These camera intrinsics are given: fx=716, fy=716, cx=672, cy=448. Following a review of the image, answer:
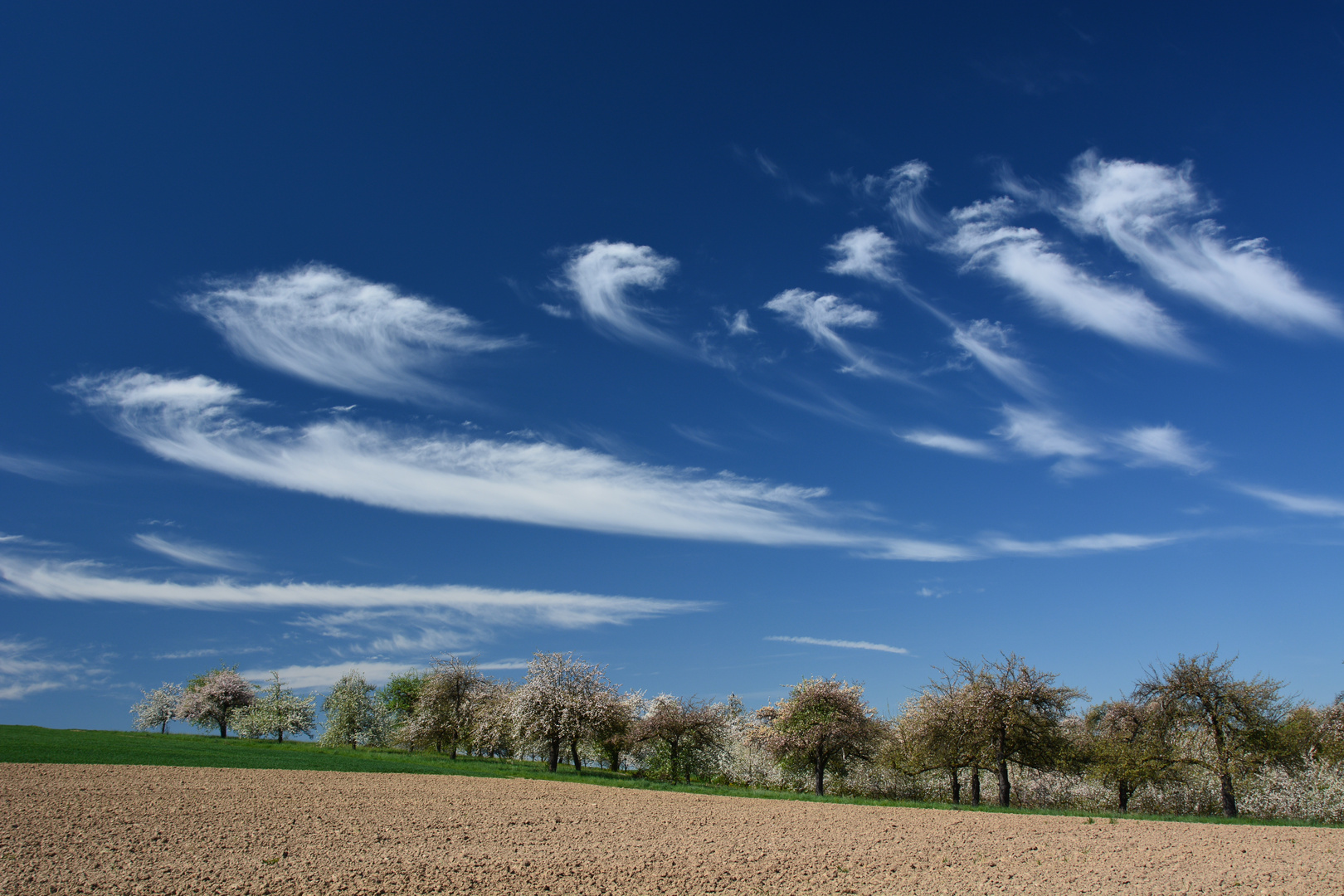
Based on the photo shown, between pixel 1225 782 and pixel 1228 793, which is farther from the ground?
pixel 1225 782

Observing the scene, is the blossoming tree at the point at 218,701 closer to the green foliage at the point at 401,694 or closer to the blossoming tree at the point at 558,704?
the green foliage at the point at 401,694

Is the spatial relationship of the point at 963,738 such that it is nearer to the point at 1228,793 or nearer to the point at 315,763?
the point at 1228,793

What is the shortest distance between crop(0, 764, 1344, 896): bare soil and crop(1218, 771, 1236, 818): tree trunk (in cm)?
905

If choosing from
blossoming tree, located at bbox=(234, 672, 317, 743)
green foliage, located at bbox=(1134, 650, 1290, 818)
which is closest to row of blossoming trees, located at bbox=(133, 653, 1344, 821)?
green foliage, located at bbox=(1134, 650, 1290, 818)

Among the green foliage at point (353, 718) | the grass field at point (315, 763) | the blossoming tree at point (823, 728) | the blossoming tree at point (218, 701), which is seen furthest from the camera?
the blossoming tree at point (218, 701)

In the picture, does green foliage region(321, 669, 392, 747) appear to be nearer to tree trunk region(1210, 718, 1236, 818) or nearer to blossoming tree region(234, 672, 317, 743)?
blossoming tree region(234, 672, 317, 743)

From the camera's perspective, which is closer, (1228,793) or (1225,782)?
(1228,793)

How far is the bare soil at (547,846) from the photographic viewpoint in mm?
13438

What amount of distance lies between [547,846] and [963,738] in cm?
2731

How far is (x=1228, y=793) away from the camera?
3306 centimetres

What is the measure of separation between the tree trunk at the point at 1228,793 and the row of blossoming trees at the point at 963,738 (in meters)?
0.08

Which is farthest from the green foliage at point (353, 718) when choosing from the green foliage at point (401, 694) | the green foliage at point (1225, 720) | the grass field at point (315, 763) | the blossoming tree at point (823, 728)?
the green foliage at point (1225, 720)

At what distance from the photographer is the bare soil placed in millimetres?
13438

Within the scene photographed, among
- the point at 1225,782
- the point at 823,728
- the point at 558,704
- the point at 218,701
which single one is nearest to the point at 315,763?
the point at 558,704
